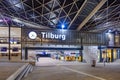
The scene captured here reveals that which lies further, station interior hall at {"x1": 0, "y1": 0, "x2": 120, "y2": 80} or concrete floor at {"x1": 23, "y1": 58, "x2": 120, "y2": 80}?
station interior hall at {"x1": 0, "y1": 0, "x2": 120, "y2": 80}

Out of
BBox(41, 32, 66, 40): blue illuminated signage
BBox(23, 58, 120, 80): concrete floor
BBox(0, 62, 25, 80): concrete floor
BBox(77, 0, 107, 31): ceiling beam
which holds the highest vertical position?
BBox(77, 0, 107, 31): ceiling beam

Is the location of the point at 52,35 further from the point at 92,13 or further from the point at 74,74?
the point at 74,74

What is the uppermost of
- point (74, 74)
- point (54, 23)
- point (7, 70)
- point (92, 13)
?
point (92, 13)

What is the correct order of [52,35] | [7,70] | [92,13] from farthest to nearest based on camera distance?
[52,35] < [92,13] < [7,70]

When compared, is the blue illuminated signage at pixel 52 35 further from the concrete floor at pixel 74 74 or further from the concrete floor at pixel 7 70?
the concrete floor at pixel 7 70

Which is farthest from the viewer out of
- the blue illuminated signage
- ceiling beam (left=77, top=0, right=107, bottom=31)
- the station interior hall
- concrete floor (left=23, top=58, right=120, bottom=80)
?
the blue illuminated signage

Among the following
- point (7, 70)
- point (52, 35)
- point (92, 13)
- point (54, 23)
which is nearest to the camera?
point (7, 70)

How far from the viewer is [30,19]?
48.4m

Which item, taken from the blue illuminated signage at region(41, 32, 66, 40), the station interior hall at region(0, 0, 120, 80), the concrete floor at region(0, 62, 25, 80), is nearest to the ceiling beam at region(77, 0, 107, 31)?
the station interior hall at region(0, 0, 120, 80)

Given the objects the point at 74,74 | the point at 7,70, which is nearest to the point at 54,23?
the point at 74,74

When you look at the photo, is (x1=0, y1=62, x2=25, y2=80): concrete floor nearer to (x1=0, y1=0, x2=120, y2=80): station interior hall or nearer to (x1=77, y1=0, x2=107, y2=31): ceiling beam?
(x1=0, y1=0, x2=120, y2=80): station interior hall

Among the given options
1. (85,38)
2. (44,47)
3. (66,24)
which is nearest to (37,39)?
(44,47)

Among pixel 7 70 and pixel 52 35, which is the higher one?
pixel 52 35

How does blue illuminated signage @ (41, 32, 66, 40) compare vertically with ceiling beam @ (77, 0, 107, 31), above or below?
below
